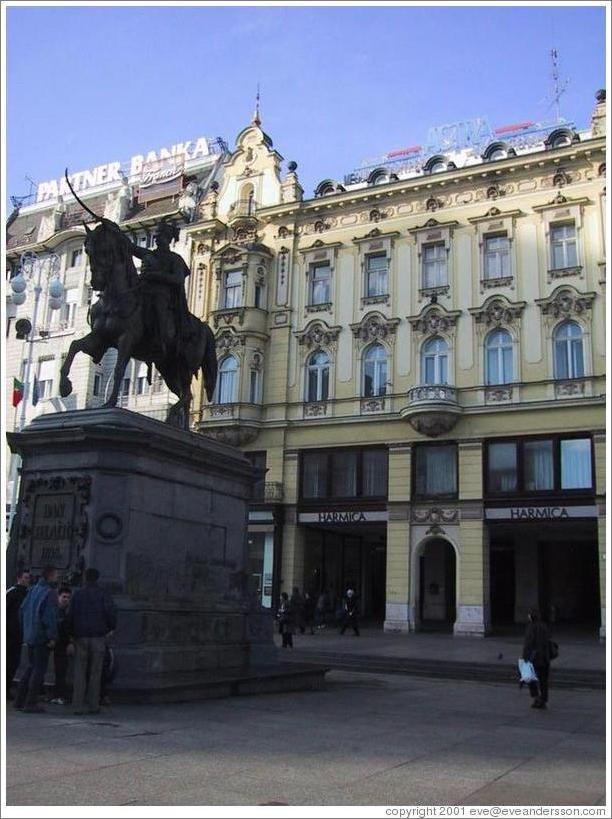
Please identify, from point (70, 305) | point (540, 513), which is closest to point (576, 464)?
point (540, 513)

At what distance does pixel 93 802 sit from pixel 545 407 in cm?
2952

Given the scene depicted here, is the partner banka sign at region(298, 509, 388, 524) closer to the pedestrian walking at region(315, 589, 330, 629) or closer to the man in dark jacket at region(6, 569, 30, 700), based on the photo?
the pedestrian walking at region(315, 589, 330, 629)

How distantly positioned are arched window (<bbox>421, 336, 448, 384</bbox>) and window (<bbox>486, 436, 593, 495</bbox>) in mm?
3780

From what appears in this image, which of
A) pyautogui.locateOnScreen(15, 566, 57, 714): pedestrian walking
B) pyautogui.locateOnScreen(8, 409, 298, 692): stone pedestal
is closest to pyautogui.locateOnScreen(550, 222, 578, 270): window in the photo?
pyautogui.locateOnScreen(8, 409, 298, 692): stone pedestal

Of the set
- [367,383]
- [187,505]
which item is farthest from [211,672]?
[367,383]

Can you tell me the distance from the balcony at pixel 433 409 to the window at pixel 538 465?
319cm

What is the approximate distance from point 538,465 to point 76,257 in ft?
108

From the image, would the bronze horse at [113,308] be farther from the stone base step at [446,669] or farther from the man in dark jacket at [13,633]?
the stone base step at [446,669]

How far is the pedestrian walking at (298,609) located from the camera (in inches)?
1109

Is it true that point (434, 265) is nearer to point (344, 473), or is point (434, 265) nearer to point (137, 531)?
point (344, 473)

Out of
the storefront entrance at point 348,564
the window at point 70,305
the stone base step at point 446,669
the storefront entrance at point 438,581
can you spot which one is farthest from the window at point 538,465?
the window at point 70,305

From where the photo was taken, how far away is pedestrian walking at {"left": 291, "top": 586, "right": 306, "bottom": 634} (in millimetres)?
28167

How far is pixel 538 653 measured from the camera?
14062 millimetres

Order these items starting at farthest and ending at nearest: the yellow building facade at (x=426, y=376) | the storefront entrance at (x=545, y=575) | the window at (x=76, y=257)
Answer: the window at (x=76, y=257) < the storefront entrance at (x=545, y=575) < the yellow building facade at (x=426, y=376)
